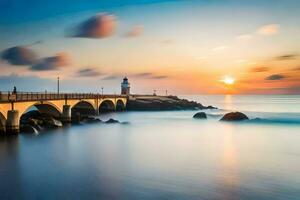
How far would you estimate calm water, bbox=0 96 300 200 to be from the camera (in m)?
16.7

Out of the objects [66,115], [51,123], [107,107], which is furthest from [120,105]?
[51,123]

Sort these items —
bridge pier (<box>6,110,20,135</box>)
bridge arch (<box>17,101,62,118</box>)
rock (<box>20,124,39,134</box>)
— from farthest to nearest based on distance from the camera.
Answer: bridge arch (<box>17,101,62,118</box>)
rock (<box>20,124,39,134</box>)
bridge pier (<box>6,110,20,135</box>)

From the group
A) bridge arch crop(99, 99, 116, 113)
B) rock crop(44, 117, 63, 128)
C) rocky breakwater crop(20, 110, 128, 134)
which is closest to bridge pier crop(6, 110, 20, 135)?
rocky breakwater crop(20, 110, 128, 134)

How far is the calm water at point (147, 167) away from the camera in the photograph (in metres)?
16.7

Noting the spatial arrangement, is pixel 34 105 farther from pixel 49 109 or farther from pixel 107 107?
pixel 107 107

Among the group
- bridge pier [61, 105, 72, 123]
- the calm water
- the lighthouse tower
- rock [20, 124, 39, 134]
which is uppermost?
the lighthouse tower

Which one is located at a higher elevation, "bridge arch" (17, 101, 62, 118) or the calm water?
"bridge arch" (17, 101, 62, 118)

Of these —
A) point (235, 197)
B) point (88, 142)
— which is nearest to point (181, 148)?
point (88, 142)

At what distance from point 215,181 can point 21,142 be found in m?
20.9

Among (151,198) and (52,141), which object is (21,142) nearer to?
(52,141)

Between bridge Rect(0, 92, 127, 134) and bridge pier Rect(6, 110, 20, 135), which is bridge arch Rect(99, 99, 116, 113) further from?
bridge pier Rect(6, 110, 20, 135)

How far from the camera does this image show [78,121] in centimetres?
5231

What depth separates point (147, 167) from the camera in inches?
888

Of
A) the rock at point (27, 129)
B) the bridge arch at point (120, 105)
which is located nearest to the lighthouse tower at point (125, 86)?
the bridge arch at point (120, 105)
